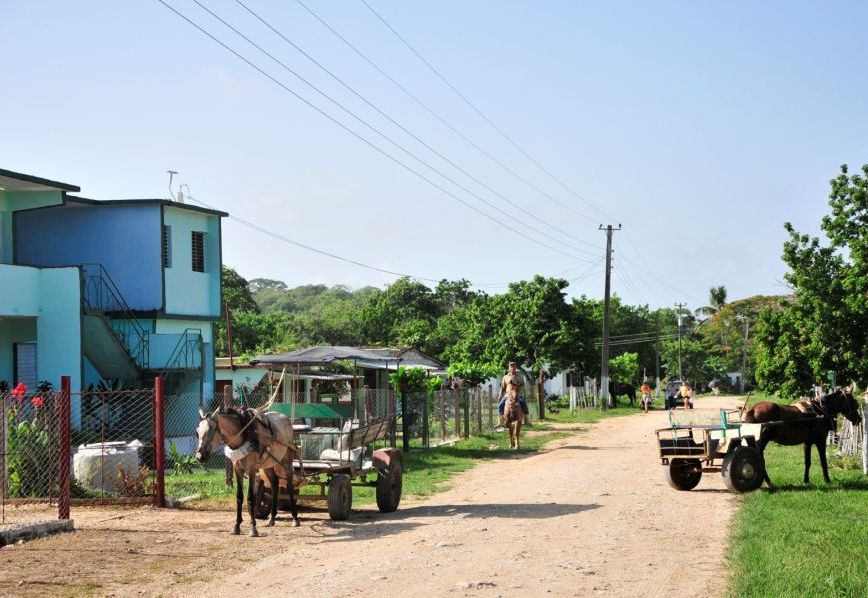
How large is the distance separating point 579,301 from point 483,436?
28521 mm

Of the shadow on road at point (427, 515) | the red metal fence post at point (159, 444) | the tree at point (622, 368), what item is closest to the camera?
the shadow on road at point (427, 515)

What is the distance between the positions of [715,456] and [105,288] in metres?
17.6

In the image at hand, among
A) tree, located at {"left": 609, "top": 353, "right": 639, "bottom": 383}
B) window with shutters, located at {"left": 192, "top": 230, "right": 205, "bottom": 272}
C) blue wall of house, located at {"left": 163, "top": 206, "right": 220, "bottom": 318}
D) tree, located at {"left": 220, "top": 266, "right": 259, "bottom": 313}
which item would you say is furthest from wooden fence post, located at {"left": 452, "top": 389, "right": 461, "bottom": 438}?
tree, located at {"left": 220, "top": 266, "right": 259, "bottom": 313}

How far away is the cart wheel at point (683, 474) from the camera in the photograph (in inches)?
695

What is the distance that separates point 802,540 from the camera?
12.1 m

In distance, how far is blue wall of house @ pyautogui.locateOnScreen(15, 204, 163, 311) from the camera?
28.5 metres

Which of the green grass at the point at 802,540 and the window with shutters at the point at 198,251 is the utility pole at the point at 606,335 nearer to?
the window with shutters at the point at 198,251

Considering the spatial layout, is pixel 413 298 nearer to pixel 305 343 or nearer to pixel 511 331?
pixel 305 343

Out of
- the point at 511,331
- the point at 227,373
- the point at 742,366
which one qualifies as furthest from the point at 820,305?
the point at 742,366

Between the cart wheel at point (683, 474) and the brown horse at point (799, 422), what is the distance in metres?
1.11

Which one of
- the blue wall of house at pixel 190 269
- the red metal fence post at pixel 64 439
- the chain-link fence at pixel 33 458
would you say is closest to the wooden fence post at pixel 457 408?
the blue wall of house at pixel 190 269

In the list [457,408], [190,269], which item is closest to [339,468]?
[457,408]

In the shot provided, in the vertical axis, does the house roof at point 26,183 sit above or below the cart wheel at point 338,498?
above

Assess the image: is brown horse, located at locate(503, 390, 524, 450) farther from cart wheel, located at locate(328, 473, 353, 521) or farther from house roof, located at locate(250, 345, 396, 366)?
cart wheel, located at locate(328, 473, 353, 521)
